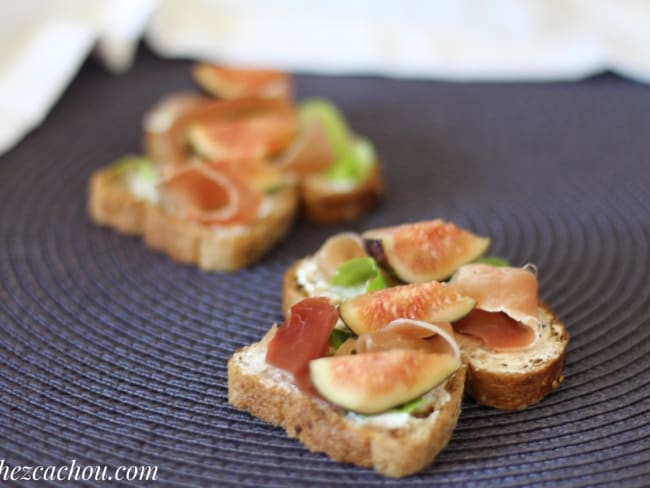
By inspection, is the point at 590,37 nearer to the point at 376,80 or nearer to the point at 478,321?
the point at 376,80

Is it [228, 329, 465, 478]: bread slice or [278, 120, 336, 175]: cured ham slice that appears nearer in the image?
[228, 329, 465, 478]: bread slice

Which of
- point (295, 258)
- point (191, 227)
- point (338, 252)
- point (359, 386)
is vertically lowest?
point (295, 258)

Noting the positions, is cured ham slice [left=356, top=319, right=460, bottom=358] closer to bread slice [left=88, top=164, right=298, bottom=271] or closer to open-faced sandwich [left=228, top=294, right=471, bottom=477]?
open-faced sandwich [left=228, top=294, right=471, bottom=477]

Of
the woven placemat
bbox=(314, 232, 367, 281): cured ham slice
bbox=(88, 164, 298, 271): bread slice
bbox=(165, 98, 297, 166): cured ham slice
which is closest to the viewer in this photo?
the woven placemat

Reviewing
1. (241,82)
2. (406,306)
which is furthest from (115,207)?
(406,306)

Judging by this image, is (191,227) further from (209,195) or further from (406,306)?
(406,306)

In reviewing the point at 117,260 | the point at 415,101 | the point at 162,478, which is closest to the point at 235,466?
the point at 162,478

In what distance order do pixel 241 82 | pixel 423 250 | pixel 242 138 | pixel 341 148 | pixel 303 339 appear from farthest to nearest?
pixel 241 82
pixel 341 148
pixel 242 138
pixel 423 250
pixel 303 339

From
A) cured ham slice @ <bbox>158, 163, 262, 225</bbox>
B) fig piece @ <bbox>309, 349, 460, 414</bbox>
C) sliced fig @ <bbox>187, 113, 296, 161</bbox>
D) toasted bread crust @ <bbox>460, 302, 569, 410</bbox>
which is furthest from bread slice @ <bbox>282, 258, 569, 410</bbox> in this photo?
sliced fig @ <bbox>187, 113, 296, 161</bbox>
